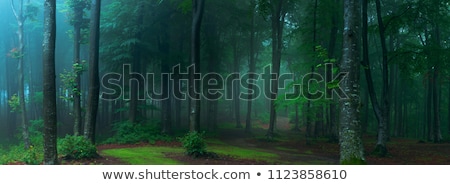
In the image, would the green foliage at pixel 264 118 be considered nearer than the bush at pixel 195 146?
No

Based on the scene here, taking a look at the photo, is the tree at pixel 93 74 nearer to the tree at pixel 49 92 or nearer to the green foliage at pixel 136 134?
the tree at pixel 49 92

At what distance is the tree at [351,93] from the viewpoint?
27.9 feet

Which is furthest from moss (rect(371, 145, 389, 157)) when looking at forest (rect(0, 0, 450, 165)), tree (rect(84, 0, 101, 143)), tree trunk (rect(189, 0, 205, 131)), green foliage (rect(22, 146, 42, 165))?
green foliage (rect(22, 146, 42, 165))

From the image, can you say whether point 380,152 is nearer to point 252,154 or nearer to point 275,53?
point 252,154

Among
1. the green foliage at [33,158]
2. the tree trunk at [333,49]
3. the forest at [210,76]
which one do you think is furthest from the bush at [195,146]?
the tree trunk at [333,49]

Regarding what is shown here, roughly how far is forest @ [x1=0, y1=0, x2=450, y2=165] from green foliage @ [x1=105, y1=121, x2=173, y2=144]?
0.07 meters

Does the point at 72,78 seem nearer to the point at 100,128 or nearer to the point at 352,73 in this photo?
the point at 352,73

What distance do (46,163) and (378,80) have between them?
27441mm

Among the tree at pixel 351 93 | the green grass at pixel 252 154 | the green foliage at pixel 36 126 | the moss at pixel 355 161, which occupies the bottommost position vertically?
A: the green grass at pixel 252 154

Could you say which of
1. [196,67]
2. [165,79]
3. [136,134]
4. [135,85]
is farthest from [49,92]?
[165,79]

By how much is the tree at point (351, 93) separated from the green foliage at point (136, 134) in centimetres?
1279

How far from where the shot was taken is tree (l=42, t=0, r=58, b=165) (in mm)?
8992

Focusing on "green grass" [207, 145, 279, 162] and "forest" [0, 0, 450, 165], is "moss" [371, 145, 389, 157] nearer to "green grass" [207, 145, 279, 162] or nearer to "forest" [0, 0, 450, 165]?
"forest" [0, 0, 450, 165]

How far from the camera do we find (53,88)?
910 centimetres
